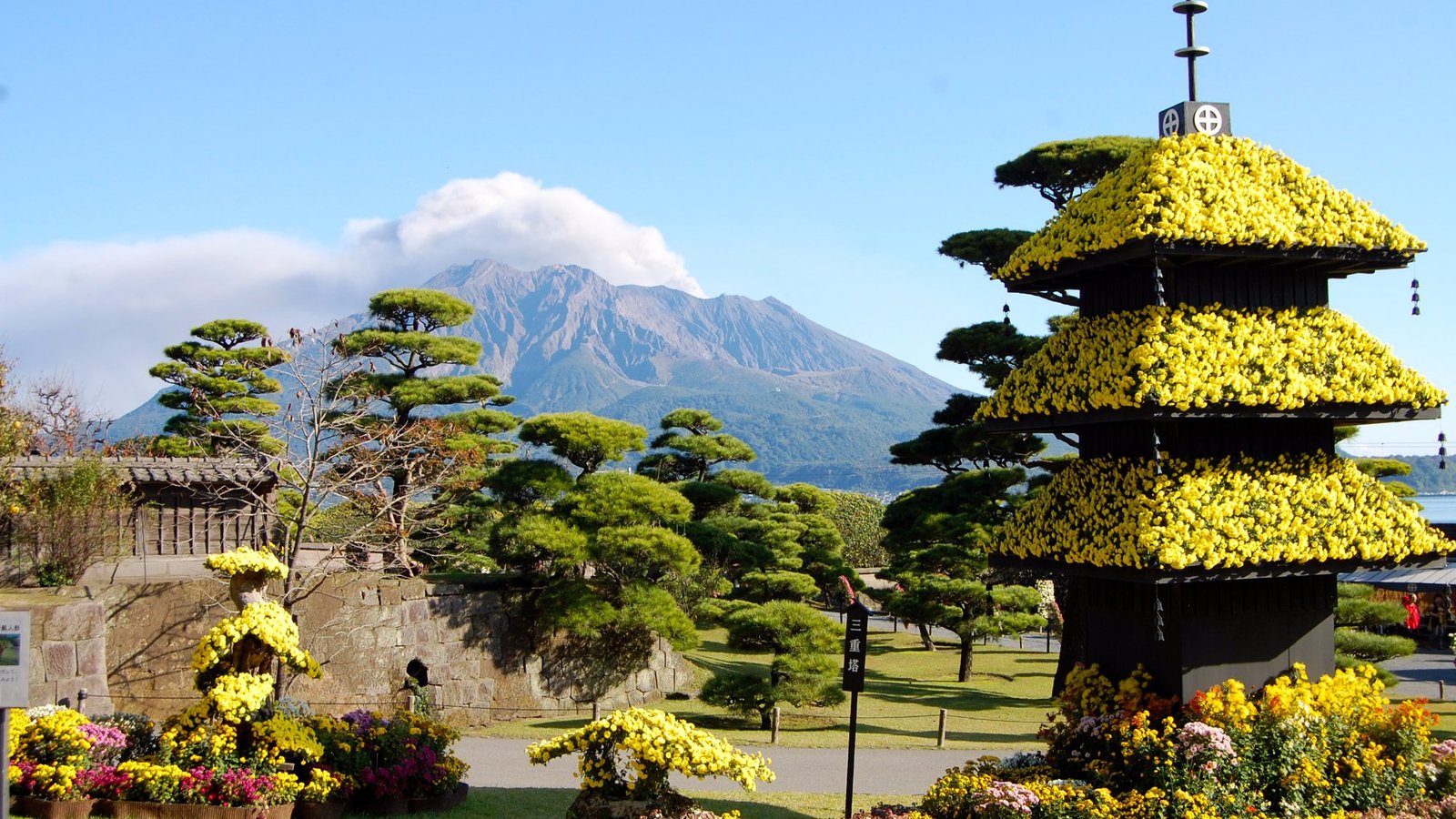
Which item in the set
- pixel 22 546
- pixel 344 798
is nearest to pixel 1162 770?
pixel 344 798

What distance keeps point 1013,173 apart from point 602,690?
1432cm

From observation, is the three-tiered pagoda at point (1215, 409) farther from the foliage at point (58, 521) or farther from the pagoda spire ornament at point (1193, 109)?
the foliage at point (58, 521)

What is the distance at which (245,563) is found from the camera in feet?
38.2

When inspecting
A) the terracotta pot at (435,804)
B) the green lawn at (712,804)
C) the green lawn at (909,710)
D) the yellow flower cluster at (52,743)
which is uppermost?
the yellow flower cluster at (52,743)

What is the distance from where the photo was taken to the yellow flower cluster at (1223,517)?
10.7 metres

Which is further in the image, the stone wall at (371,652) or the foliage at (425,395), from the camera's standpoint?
the foliage at (425,395)

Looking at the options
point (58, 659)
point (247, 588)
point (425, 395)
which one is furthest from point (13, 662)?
point (425, 395)

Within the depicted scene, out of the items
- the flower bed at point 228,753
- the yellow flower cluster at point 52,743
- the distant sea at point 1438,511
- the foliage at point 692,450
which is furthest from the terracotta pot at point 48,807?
the foliage at point 692,450

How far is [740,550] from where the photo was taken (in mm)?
28172

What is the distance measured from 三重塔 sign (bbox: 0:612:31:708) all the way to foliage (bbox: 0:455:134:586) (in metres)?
11.8

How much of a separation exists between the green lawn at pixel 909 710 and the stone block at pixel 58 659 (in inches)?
279

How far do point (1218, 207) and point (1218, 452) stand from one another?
2.50 meters

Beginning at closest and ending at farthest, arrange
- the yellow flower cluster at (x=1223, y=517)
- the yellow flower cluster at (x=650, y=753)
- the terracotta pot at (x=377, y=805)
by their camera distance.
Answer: the yellow flower cluster at (x=650, y=753) < the yellow flower cluster at (x=1223, y=517) < the terracotta pot at (x=377, y=805)

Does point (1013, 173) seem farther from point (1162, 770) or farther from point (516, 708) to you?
point (1162, 770)
